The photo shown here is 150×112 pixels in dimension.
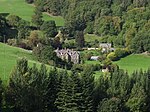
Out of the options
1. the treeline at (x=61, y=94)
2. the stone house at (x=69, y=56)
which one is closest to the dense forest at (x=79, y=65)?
the treeline at (x=61, y=94)

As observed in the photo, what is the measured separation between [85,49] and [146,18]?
26.8 m

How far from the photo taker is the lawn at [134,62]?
389ft

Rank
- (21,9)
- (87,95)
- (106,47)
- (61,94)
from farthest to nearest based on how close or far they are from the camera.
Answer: (21,9) < (106,47) < (61,94) < (87,95)

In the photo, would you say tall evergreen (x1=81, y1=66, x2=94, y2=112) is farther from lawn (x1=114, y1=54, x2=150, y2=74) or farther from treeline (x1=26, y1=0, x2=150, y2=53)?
treeline (x1=26, y1=0, x2=150, y2=53)

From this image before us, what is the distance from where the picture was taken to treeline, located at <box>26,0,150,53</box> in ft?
470

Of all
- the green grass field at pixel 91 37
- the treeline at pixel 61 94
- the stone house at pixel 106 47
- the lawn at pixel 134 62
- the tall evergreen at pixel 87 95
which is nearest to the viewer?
the treeline at pixel 61 94

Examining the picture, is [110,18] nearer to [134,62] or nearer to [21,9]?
[21,9]

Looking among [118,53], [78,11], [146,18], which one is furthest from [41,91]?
[78,11]

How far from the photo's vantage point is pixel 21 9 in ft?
581

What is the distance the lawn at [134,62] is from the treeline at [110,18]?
17.0ft

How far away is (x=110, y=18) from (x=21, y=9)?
36.2 metres

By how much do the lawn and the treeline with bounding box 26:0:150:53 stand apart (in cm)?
517

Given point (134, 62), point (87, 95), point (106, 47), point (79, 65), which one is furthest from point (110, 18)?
point (87, 95)

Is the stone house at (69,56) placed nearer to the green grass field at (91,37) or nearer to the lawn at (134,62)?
the lawn at (134,62)
